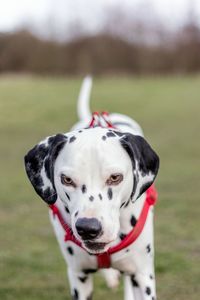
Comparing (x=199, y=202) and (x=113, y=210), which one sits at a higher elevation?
(x=113, y=210)

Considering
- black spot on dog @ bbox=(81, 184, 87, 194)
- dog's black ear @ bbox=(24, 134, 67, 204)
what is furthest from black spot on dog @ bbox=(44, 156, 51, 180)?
black spot on dog @ bbox=(81, 184, 87, 194)

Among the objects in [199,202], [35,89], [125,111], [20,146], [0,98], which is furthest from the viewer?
[35,89]

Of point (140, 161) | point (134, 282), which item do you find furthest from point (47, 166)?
point (134, 282)

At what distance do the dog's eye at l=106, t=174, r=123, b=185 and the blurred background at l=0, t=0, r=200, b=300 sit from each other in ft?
7.58

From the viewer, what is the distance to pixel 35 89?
1437 inches

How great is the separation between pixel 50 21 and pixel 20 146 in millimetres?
56091

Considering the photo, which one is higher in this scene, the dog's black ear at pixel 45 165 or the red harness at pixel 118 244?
the dog's black ear at pixel 45 165

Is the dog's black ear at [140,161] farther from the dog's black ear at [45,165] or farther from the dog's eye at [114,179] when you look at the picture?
the dog's black ear at [45,165]

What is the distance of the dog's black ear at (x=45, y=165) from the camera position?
12.2ft

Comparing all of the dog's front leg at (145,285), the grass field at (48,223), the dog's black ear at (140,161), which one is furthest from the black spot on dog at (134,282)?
the grass field at (48,223)

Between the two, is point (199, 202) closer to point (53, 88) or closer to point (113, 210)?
point (113, 210)

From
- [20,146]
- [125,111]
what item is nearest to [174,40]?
[125,111]

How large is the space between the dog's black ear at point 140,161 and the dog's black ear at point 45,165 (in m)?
0.34

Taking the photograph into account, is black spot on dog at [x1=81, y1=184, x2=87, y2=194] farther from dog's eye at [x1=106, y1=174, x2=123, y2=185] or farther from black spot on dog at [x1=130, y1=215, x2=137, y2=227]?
black spot on dog at [x1=130, y1=215, x2=137, y2=227]
